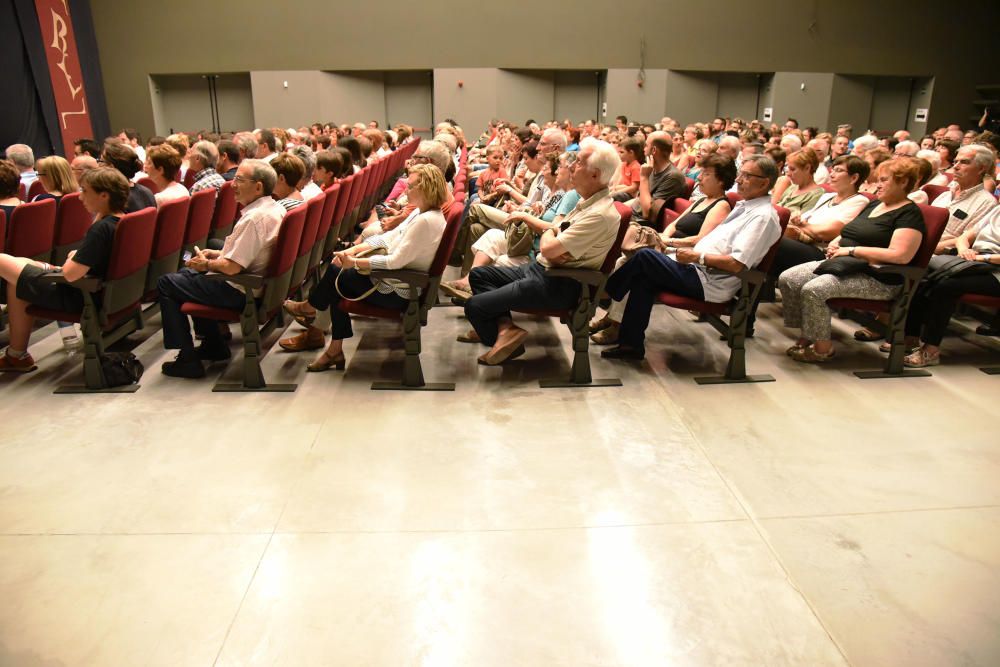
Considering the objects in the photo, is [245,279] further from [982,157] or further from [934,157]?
[934,157]

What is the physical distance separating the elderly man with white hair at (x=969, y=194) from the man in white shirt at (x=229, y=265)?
3827 mm

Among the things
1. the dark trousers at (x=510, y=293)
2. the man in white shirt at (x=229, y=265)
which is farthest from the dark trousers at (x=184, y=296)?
the dark trousers at (x=510, y=293)

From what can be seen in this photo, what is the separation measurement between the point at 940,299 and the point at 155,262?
14.5 feet

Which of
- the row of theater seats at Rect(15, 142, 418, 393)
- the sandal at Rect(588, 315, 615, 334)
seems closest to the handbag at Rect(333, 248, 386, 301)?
the row of theater seats at Rect(15, 142, 418, 393)

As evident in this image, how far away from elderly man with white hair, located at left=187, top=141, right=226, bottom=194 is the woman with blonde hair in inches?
33.9

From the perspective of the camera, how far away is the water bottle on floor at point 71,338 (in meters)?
4.09

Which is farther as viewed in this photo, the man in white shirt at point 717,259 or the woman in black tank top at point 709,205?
the woman in black tank top at point 709,205

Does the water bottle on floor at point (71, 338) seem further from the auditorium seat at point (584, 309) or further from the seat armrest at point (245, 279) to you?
the auditorium seat at point (584, 309)

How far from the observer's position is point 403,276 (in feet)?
11.6

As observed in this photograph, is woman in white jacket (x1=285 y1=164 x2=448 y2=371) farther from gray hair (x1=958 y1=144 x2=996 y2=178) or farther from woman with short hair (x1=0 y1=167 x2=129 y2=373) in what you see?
gray hair (x1=958 y1=144 x2=996 y2=178)

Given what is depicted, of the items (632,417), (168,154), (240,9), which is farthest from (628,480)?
(240,9)

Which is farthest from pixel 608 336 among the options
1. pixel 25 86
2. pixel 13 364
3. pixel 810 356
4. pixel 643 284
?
pixel 25 86

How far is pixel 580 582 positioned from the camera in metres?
2.20

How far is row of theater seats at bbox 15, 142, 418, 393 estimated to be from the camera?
3.56 meters
